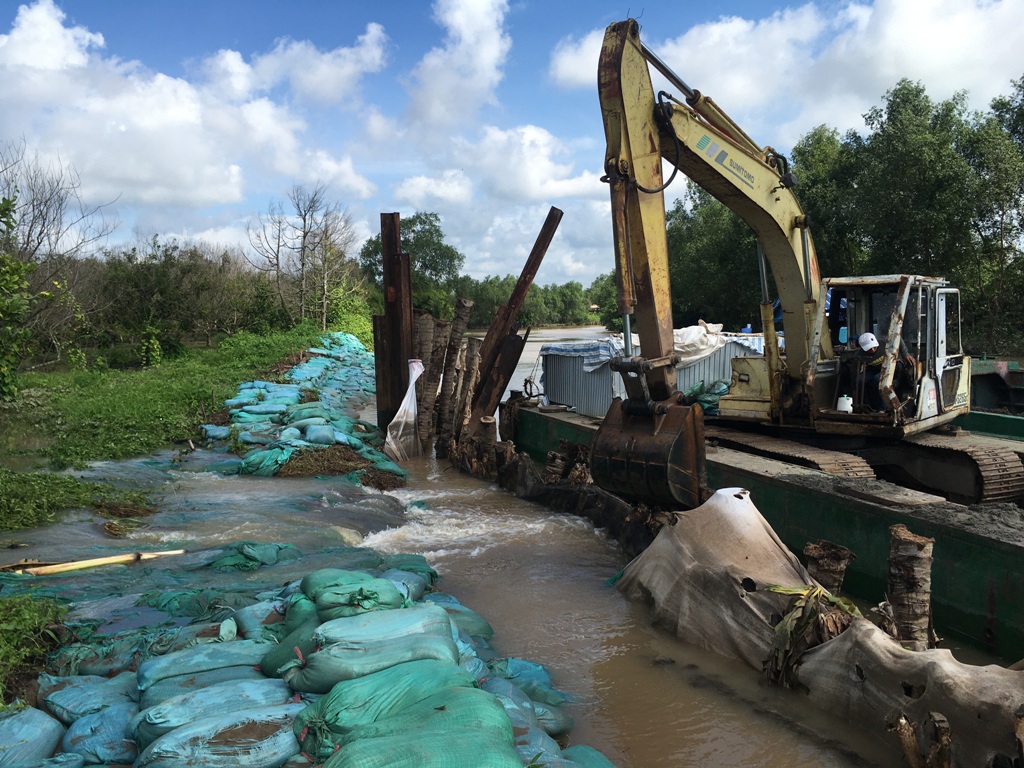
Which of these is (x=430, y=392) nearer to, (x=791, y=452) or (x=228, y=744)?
(x=791, y=452)

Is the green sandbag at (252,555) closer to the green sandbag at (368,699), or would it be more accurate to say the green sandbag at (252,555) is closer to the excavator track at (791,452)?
the green sandbag at (368,699)

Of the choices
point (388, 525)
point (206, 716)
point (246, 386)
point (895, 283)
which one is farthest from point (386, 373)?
point (206, 716)

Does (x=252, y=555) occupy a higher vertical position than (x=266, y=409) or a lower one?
lower

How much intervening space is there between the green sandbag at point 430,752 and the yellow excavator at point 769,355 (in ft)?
9.42

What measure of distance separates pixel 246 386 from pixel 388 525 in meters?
7.63

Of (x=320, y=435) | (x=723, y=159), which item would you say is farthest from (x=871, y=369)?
(x=320, y=435)

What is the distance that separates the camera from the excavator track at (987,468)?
6.40 meters

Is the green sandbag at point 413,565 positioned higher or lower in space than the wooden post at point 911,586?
lower

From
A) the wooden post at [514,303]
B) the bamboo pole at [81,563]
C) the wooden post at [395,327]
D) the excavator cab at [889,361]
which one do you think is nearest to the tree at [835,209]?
the wooden post at [514,303]

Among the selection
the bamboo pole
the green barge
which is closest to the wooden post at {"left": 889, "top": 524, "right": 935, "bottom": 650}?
the green barge

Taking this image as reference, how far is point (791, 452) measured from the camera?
6953 mm

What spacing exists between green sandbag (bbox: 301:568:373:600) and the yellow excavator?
2.11 m

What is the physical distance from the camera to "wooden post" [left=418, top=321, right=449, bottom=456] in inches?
458

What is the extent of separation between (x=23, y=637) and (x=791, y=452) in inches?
237
